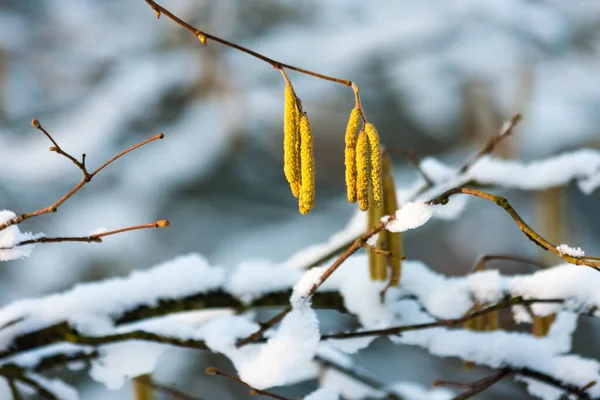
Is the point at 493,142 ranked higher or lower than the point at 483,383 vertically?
higher

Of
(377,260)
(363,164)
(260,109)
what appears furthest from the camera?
(260,109)

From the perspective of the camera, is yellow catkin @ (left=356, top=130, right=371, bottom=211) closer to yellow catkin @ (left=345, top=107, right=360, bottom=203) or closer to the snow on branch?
yellow catkin @ (left=345, top=107, right=360, bottom=203)

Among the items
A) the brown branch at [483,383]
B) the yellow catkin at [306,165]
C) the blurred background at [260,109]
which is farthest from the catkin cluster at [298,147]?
the blurred background at [260,109]

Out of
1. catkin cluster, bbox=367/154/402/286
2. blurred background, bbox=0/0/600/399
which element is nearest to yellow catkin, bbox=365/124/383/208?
catkin cluster, bbox=367/154/402/286

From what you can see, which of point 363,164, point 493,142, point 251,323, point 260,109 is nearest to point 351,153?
point 363,164

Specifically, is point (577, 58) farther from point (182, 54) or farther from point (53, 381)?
point (53, 381)

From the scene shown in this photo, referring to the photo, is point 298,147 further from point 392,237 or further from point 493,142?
point 493,142

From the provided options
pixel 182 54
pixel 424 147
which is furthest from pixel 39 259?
pixel 424 147
